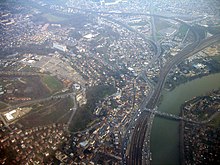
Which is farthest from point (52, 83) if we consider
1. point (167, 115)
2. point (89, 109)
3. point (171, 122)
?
point (171, 122)

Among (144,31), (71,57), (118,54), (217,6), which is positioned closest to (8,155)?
(71,57)

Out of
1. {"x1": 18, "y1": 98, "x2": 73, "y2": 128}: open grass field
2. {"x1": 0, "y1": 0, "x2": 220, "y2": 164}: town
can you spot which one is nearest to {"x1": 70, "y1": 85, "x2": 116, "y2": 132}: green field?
{"x1": 0, "y1": 0, "x2": 220, "y2": 164}: town

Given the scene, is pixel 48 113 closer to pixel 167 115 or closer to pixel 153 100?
pixel 153 100

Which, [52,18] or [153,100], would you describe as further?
[52,18]

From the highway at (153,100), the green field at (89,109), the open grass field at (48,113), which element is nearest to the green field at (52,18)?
the highway at (153,100)

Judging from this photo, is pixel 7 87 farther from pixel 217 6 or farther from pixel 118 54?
pixel 217 6

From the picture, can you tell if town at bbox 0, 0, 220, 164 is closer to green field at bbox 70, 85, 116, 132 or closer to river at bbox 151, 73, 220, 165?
green field at bbox 70, 85, 116, 132

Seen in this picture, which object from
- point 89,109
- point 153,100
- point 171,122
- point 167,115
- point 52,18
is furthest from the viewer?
point 52,18
